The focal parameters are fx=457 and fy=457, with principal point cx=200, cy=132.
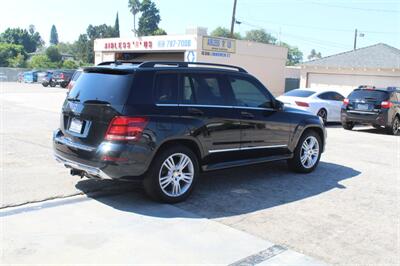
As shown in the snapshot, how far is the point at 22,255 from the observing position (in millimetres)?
4262

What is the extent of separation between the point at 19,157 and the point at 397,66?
79.3 ft

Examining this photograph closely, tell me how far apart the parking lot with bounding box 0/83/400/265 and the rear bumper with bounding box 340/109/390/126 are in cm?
673

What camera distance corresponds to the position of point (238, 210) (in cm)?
587

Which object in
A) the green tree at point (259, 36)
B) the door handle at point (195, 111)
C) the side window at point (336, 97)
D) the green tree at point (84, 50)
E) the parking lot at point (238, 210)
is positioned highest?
the green tree at point (259, 36)

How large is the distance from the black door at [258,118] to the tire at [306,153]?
0.41 metres

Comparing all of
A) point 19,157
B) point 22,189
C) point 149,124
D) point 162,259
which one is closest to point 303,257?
point 162,259

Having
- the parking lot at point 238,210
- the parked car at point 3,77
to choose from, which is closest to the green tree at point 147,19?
the parked car at point 3,77

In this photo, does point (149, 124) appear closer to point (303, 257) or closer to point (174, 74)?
point (174, 74)

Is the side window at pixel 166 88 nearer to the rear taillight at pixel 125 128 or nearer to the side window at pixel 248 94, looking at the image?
the rear taillight at pixel 125 128

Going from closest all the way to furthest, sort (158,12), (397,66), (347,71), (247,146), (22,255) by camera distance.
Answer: (22,255) → (247,146) → (397,66) → (347,71) → (158,12)

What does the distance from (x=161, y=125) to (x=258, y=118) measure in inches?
79.3

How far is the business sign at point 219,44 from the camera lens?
3095cm

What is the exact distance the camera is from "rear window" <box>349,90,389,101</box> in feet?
51.0

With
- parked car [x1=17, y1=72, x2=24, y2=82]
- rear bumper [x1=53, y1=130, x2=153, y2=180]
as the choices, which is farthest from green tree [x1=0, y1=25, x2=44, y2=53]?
rear bumper [x1=53, y1=130, x2=153, y2=180]
